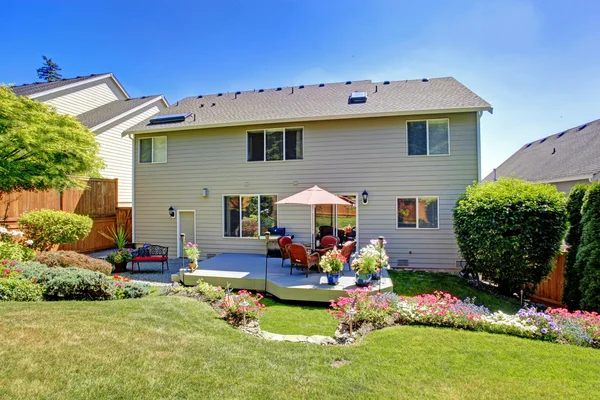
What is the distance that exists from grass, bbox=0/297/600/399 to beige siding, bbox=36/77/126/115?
14.0m

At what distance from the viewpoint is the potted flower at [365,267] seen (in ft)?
22.4

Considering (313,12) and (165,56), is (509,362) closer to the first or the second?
(313,12)

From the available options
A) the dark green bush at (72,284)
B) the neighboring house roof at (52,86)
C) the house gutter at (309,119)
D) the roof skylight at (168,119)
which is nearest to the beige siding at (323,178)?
the house gutter at (309,119)

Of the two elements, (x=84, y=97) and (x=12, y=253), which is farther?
(x=84, y=97)

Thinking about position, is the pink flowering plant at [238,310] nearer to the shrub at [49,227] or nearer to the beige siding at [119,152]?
the shrub at [49,227]

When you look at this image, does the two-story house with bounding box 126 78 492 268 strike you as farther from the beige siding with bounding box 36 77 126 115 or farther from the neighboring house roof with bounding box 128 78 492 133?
the beige siding with bounding box 36 77 126 115

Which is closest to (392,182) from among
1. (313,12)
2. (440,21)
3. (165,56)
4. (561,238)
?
(561,238)

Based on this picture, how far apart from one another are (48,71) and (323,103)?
117 ft

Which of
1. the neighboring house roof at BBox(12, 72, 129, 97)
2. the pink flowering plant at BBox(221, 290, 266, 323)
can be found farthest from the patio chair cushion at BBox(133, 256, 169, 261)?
the neighboring house roof at BBox(12, 72, 129, 97)

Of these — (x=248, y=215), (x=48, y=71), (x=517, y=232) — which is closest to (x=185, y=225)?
(x=248, y=215)

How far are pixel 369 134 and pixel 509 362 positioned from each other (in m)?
7.76

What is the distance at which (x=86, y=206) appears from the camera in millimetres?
12242

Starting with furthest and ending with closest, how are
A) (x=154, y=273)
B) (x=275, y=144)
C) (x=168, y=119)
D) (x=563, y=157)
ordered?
Answer: (x=563, y=157) → (x=168, y=119) → (x=275, y=144) → (x=154, y=273)

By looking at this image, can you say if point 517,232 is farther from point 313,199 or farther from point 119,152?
point 119,152
